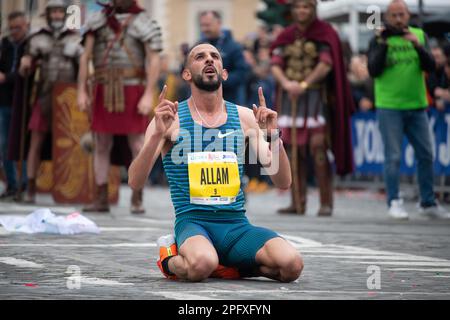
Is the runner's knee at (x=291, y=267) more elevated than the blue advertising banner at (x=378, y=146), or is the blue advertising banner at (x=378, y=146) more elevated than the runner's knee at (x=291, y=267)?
the blue advertising banner at (x=378, y=146)

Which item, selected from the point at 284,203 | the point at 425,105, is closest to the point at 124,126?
the point at 425,105

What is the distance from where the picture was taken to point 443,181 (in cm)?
1939

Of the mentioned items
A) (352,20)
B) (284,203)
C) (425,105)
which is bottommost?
(284,203)

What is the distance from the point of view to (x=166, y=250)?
841cm

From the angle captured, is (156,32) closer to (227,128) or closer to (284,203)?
(284,203)

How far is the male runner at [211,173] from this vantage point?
8164 millimetres

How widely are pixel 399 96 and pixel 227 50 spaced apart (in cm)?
319

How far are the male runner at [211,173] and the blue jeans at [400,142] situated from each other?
622 cm

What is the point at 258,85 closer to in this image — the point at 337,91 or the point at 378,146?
the point at 378,146

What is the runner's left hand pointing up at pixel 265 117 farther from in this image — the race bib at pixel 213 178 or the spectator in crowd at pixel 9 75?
the spectator in crowd at pixel 9 75

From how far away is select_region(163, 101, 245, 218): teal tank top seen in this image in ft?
28.1

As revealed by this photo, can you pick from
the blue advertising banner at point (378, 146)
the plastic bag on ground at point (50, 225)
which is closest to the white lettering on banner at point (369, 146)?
the blue advertising banner at point (378, 146)
